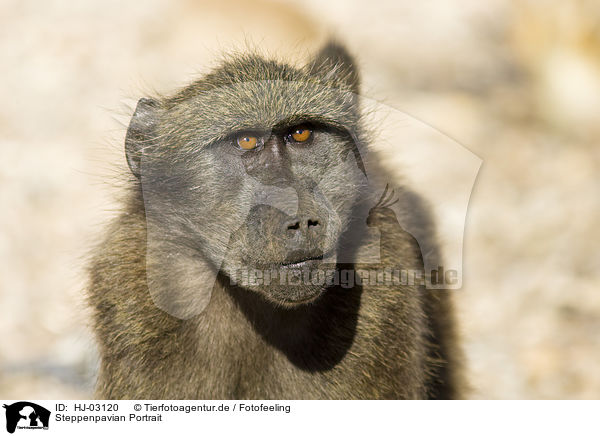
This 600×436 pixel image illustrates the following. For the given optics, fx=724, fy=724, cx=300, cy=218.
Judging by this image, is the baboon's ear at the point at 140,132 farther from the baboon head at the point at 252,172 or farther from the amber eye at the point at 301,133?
the amber eye at the point at 301,133

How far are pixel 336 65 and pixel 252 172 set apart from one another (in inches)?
28.9

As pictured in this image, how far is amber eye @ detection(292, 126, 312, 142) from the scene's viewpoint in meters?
2.82

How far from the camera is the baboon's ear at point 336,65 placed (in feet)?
10.1

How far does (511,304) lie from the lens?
4871 millimetres

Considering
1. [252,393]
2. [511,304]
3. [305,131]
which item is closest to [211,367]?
[252,393]

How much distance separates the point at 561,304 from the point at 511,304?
0.32 metres

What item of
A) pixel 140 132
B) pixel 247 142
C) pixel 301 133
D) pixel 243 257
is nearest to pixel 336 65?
pixel 301 133
